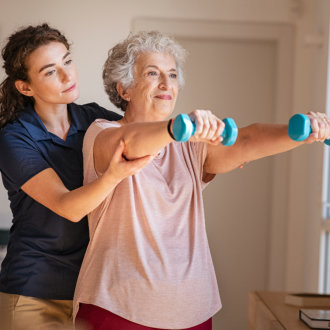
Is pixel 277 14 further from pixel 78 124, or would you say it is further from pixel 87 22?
pixel 78 124

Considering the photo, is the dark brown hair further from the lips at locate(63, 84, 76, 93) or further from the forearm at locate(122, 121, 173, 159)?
the forearm at locate(122, 121, 173, 159)

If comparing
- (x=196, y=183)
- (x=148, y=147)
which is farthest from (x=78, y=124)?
(x=148, y=147)

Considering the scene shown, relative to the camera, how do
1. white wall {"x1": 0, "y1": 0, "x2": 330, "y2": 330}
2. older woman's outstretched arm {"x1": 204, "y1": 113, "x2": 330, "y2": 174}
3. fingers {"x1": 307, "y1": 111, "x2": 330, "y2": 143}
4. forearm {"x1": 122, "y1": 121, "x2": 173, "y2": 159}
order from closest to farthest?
1. forearm {"x1": 122, "y1": 121, "x2": 173, "y2": 159}
2. fingers {"x1": 307, "y1": 111, "x2": 330, "y2": 143}
3. older woman's outstretched arm {"x1": 204, "y1": 113, "x2": 330, "y2": 174}
4. white wall {"x1": 0, "y1": 0, "x2": 330, "y2": 330}

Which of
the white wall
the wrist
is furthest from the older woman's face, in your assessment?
the white wall

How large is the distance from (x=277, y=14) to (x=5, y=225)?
236 cm

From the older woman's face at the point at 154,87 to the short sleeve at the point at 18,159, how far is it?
0.33 meters

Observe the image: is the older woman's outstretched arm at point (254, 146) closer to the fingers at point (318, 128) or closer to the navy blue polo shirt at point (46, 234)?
the fingers at point (318, 128)

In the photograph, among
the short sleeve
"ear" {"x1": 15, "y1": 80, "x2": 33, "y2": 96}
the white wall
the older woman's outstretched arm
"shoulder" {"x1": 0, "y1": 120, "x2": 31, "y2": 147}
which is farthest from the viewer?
Answer: the white wall

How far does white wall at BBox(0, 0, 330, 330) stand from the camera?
3.78m

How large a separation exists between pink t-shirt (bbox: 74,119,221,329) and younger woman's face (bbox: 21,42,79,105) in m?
0.30

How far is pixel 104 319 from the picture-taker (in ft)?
5.05

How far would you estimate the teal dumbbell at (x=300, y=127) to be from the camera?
1.33m

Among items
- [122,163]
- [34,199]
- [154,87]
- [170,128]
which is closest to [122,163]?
[122,163]

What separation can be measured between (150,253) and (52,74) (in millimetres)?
695
